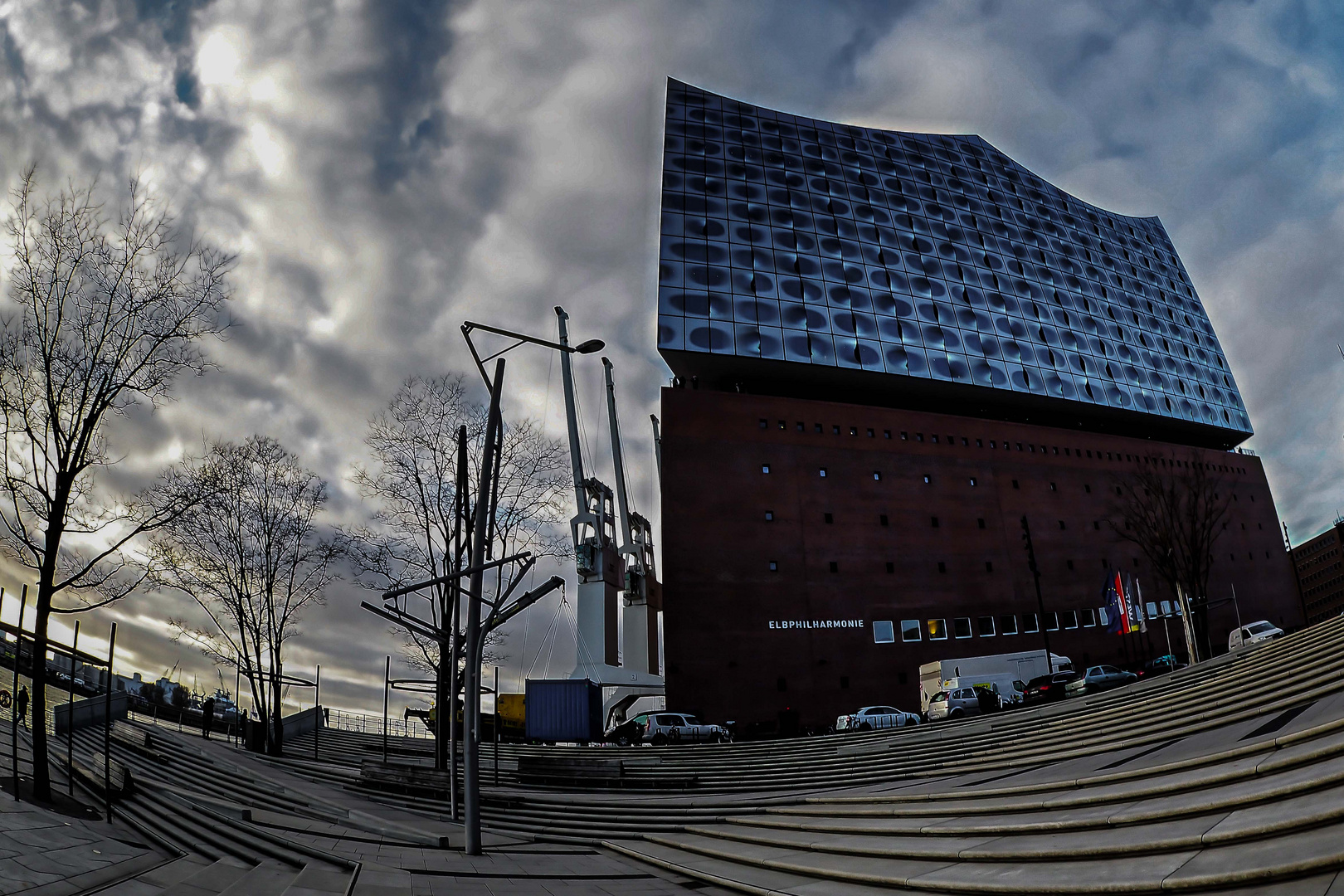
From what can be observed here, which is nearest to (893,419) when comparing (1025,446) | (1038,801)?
(1025,446)

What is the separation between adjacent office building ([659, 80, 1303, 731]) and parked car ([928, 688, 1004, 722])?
833 cm

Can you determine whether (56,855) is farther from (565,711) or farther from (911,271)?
(911,271)

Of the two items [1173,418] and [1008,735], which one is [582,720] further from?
[1173,418]

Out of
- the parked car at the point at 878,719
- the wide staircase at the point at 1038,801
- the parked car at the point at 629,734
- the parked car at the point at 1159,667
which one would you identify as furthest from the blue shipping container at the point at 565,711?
the parked car at the point at 1159,667

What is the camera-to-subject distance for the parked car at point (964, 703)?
29109 millimetres

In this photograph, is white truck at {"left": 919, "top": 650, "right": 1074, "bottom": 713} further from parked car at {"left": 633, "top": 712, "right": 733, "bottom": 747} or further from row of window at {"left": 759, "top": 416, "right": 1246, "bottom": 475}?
row of window at {"left": 759, "top": 416, "right": 1246, "bottom": 475}

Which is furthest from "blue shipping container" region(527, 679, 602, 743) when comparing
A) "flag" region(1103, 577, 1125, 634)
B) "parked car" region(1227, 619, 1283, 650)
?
"parked car" region(1227, 619, 1283, 650)

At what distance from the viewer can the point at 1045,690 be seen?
2834cm

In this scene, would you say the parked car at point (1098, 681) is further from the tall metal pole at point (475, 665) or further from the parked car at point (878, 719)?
the tall metal pole at point (475, 665)

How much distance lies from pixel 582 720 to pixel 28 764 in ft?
57.1

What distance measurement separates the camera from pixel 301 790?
1841 cm

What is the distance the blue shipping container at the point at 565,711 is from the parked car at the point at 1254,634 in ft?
83.2

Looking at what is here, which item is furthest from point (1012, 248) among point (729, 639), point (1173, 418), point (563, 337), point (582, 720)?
point (582, 720)

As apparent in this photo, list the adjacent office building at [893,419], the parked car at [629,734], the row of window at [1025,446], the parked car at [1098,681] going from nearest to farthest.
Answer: the parked car at [1098,681]
the parked car at [629,734]
the adjacent office building at [893,419]
the row of window at [1025,446]
